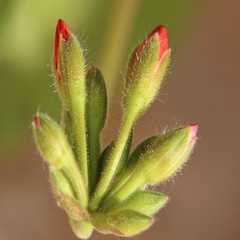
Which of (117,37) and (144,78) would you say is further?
(117,37)

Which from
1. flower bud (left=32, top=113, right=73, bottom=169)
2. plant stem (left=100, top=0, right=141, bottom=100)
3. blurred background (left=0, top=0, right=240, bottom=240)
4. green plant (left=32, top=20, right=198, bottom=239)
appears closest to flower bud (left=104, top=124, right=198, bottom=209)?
green plant (left=32, top=20, right=198, bottom=239)

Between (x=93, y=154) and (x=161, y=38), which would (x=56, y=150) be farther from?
(x=161, y=38)

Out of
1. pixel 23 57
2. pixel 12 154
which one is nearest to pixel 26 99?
pixel 23 57

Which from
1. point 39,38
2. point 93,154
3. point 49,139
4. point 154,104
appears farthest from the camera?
point 154,104

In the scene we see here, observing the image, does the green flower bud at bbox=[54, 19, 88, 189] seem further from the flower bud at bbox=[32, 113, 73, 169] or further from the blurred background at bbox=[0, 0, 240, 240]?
the blurred background at bbox=[0, 0, 240, 240]

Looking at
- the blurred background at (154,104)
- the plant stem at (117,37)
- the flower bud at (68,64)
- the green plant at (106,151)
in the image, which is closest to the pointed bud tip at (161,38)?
the green plant at (106,151)

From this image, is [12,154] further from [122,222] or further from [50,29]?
[122,222]

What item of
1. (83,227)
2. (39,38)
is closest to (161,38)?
(83,227)
